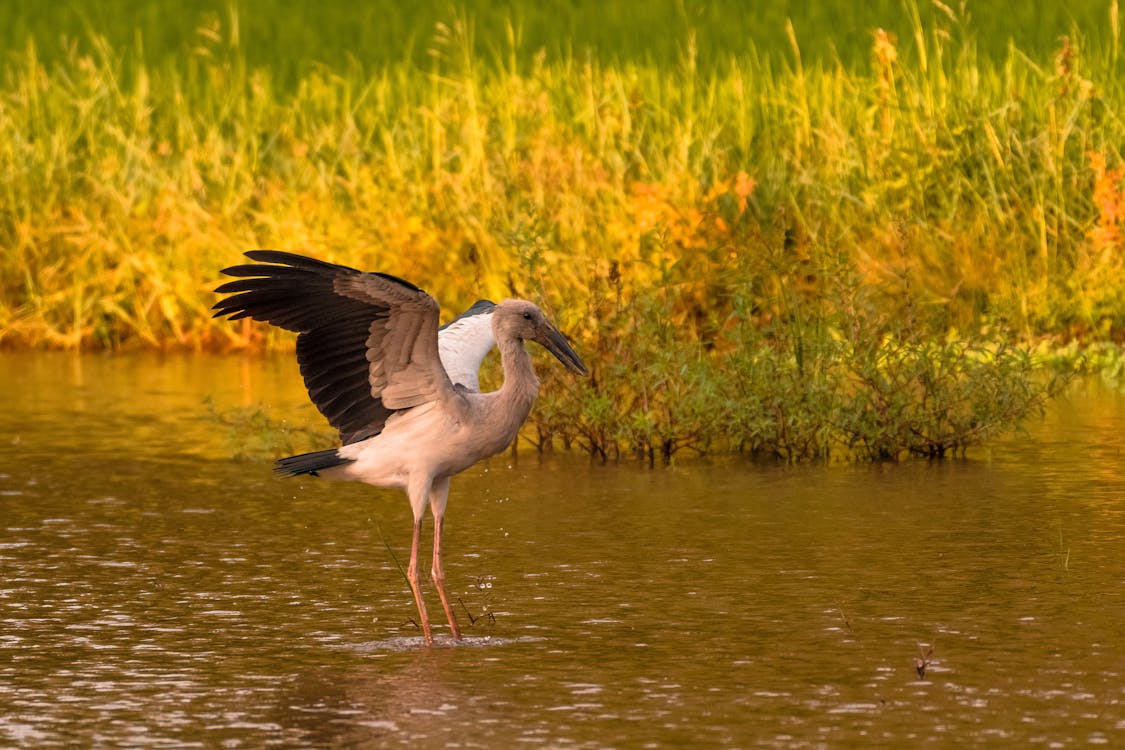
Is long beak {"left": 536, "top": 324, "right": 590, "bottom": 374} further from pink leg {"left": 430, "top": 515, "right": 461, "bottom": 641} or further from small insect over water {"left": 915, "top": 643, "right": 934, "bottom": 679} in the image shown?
small insect over water {"left": 915, "top": 643, "right": 934, "bottom": 679}

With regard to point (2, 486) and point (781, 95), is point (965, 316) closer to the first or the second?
point (781, 95)

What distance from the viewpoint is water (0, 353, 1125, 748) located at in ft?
22.0

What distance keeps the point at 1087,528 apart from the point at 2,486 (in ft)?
15.9

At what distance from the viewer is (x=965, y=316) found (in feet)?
49.4

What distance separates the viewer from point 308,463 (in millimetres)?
8203

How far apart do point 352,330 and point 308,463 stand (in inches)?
18.8

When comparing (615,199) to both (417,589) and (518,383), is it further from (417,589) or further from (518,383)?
(417,589)

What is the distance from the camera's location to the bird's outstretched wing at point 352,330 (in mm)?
7852

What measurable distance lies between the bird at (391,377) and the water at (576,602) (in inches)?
19.7

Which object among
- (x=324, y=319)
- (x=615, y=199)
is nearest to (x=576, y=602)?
(x=324, y=319)

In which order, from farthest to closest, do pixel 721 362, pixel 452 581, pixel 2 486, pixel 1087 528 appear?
pixel 721 362, pixel 2 486, pixel 1087 528, pixel 452 581

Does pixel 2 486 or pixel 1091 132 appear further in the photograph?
pixel 1091 132

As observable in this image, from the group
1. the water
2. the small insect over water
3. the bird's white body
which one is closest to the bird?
the bird's white body

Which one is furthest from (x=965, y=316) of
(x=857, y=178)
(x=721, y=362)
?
(x=721, y=362)
